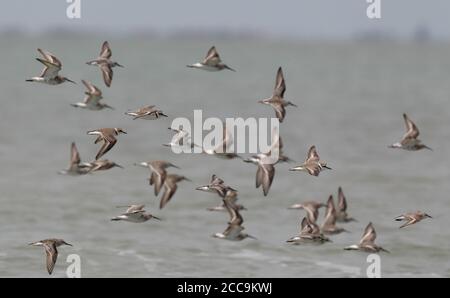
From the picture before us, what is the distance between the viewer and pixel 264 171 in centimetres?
1742

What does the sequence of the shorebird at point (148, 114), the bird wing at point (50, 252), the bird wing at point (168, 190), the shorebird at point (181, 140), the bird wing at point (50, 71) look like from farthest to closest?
the bird wing at point (50, 71), the bird wing at point (50, 252), the shorebird at point (148, 114), the shorebird at point (181, 140), the bird wing at point (168, 190)

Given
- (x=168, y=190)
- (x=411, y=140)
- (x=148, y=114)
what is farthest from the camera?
(x=411, y=140)

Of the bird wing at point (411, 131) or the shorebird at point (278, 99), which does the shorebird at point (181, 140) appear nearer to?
the shorebird at point (278, 99)

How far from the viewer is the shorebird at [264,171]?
676 inches

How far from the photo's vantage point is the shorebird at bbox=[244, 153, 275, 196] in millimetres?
17172

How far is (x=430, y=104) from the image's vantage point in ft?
232

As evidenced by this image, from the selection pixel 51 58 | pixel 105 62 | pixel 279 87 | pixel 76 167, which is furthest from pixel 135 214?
pixel 279 87

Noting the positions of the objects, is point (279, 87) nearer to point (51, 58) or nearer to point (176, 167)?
point (176, 167)

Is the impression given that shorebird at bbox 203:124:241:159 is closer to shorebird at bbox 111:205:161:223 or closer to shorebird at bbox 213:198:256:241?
shorebird at bbox 213:198:256:241

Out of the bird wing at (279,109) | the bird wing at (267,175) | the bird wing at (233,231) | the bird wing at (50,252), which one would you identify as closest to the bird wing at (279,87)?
the bird wing at (279,109)

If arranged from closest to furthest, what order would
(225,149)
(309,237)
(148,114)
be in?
(148,114) < (225,149) < (309,237)

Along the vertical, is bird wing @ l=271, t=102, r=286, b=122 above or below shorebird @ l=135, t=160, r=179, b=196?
above

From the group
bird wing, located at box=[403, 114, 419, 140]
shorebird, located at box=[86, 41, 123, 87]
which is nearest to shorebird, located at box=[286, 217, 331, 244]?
bird wing, located at box=[403, 114, 419, 140]

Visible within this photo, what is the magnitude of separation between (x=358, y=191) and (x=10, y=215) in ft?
37.0
